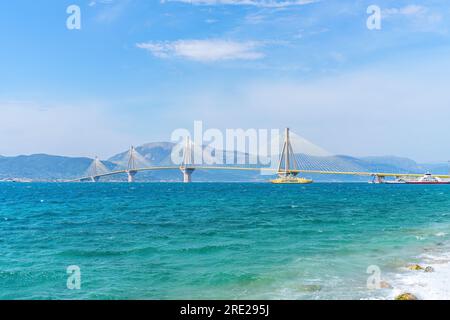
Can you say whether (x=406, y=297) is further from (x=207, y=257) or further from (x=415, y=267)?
(x=207, y=257)

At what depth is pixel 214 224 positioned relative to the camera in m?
29.9

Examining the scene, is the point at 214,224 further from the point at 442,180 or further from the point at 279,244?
the point at 442,180

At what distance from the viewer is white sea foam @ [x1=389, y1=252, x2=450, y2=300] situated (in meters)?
11.5

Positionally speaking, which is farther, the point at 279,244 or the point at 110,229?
the point at 110,229

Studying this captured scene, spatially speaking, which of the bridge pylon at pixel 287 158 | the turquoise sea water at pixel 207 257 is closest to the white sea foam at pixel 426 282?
the turquoise sea water at pixel 207 257

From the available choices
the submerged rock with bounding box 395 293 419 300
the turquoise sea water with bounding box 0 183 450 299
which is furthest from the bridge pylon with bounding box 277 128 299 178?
the submerged rock with bounding box 395 293 419 300

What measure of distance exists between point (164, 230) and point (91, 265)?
10373 millimetres

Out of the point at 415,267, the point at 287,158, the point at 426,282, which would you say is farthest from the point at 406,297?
the point at 287,158

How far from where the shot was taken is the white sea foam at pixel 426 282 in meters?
11.5

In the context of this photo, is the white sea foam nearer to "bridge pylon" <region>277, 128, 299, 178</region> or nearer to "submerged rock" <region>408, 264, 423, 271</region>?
"submerged rock" <region>408, 264, 423, 271</region>

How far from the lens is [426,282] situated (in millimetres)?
12938

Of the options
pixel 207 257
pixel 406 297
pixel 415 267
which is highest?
pixel 406 297
